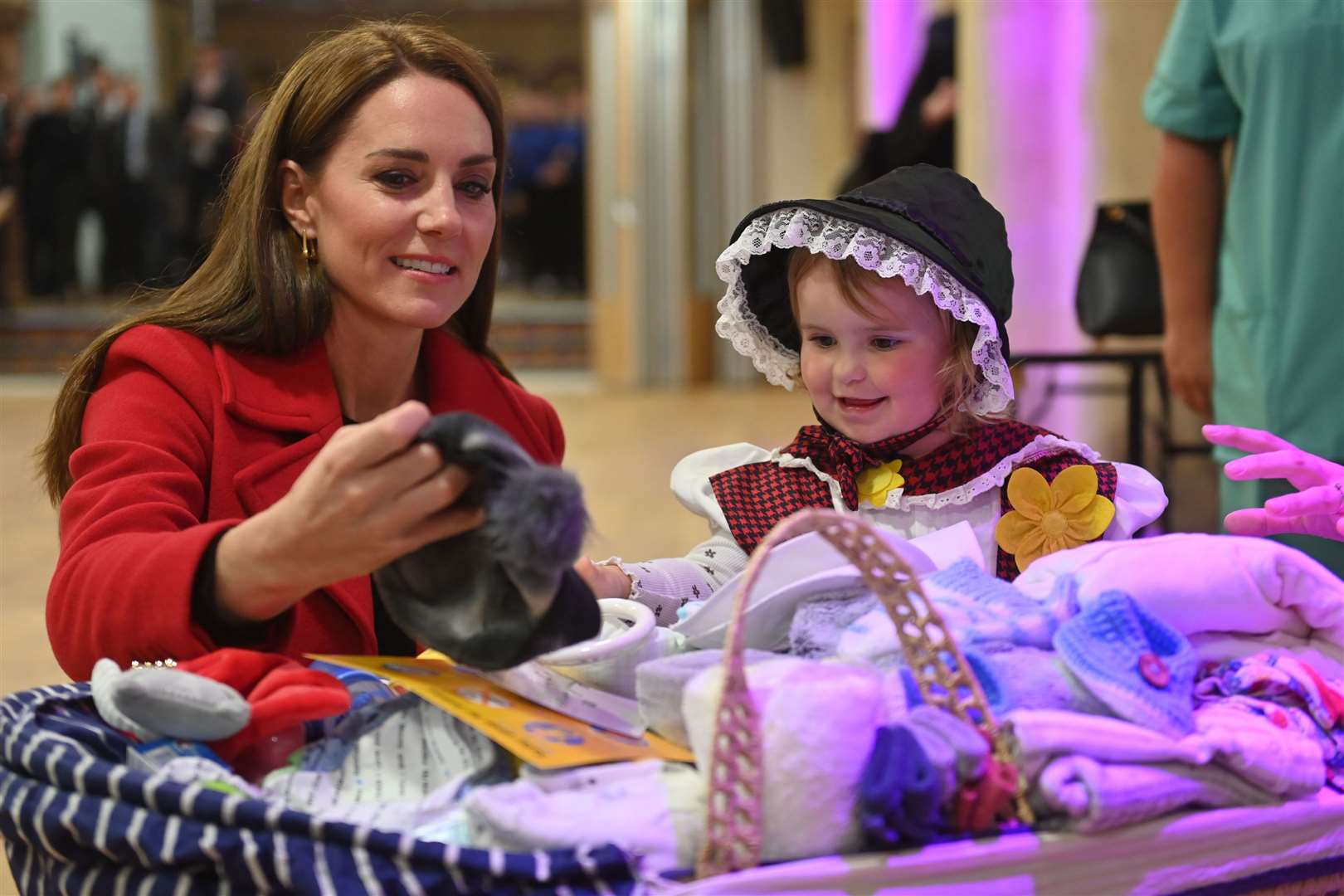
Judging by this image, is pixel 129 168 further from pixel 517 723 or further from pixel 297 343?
pixel 517 723

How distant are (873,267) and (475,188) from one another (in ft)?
1.67

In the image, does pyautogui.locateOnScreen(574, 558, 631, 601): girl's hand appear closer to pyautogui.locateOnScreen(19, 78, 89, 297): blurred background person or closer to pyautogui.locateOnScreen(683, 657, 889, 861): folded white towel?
pyautogui.locateOnScreen(683, 657, 889, 861): folded white towel

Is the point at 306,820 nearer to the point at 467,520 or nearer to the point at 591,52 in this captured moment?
the point at 467,520

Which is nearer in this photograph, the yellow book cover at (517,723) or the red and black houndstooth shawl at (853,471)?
the yellow book cover at (517,723)

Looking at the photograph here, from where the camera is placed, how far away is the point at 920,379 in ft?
5.72

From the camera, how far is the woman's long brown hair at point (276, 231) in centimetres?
174

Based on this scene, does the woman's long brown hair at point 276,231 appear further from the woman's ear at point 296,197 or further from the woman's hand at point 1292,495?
the woman's hand at point 1292,495

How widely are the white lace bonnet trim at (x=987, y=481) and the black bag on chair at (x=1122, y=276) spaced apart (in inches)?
75.7

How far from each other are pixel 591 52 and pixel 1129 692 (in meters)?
10.2

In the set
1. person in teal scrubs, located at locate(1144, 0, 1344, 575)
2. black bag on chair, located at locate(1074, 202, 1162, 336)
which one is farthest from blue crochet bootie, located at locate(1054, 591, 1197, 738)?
black bag on chair, located at locate(1074, 202, 1162, 336)

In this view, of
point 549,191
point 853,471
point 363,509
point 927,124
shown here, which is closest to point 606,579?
point 853,471

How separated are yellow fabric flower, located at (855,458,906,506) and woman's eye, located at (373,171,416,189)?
2.18 feet

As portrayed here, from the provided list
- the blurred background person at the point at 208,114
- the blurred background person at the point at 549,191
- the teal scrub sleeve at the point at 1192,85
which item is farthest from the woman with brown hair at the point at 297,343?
the blurred background person at the point at 549,191

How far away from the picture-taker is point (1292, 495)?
60.6 inches
